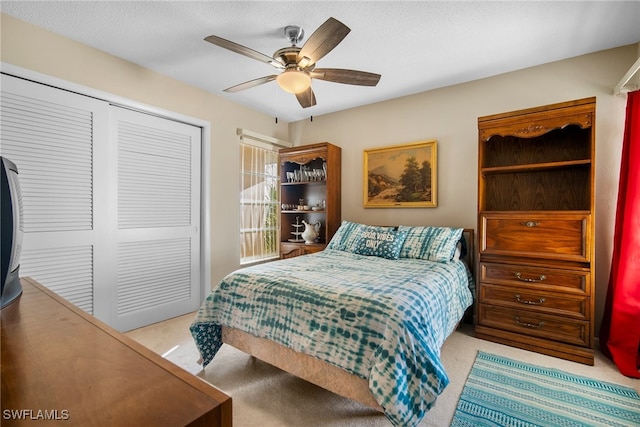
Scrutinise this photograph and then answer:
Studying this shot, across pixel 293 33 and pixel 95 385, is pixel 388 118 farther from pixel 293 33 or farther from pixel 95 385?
pixel 95 385

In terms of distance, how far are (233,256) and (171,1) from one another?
8.63ft

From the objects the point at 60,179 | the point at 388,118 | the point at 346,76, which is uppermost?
the point at 388,118

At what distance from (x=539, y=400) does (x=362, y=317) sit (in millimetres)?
1270

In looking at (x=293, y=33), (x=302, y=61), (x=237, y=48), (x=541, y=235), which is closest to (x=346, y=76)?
(x=302, y=61)

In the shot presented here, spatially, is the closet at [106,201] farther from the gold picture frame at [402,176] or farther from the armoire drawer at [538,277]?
the armoire drawer at [538,277]

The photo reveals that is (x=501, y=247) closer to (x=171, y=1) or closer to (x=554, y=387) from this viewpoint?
(x=554, y=387)

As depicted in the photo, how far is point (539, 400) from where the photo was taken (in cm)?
176

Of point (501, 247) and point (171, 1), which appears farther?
point (501, 247)

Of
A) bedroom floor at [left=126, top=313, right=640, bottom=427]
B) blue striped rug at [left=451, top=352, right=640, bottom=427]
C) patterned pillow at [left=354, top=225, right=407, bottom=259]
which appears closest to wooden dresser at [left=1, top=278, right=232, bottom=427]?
bedroom floor at [left=126, top=313, right=640, bottom=427]

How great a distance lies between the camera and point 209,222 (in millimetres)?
3408

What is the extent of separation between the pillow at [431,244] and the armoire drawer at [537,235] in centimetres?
25

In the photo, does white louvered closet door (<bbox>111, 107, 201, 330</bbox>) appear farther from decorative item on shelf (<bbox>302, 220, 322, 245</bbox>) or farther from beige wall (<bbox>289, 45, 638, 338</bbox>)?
beige wall (<bbox>289, 45, 638, 338</bbox>)

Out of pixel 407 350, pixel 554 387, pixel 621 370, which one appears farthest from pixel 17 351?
pixel 621 370

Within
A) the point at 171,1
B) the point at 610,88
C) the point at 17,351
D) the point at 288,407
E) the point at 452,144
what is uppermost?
the point at 171,1
